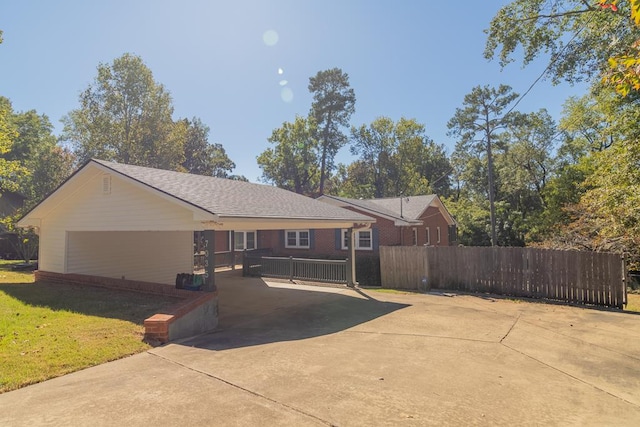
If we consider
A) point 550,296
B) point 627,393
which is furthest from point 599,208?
point 627,393

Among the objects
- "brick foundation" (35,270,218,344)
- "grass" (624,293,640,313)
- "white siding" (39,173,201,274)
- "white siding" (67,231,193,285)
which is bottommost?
"grass" (624,293,640,313)

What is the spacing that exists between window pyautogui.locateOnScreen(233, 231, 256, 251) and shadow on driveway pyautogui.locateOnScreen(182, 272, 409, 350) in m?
9.19

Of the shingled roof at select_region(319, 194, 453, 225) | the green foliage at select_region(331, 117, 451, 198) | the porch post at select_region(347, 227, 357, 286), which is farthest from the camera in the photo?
the green foliage at select_region(331, 117, 451, 198)

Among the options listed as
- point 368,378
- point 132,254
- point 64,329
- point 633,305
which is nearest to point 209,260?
point 64,329

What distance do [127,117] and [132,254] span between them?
24428 mm

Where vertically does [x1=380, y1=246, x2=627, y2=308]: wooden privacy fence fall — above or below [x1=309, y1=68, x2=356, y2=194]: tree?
below

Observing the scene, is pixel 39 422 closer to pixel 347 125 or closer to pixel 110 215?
pixel 110 215

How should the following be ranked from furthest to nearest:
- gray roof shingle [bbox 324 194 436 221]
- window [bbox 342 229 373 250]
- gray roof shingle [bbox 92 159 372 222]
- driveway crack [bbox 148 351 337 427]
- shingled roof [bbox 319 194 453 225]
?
gray roof shingle [bbox 324 194 436 221]
window [bbox 342 229 373 250]
shingled roof [bbox 319 194 453 225]
gray roof shingle [bbox 92 159 372 222]
driveway crack [bbox 148 351 337 427]

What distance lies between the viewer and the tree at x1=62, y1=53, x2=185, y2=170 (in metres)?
32.2

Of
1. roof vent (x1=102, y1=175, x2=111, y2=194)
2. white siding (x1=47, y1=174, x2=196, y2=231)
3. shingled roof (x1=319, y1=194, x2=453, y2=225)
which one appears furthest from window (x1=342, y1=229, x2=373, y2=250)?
roof vent (x1=102, y1=175, x2=111, y2=194)

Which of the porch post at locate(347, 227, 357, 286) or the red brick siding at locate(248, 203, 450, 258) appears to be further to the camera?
the red brick siding at locate(248, 203, 450, 258)

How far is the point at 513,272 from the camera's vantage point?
1176cm

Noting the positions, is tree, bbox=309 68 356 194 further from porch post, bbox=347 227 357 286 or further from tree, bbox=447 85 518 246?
porch post, bbox=347 227 357 286

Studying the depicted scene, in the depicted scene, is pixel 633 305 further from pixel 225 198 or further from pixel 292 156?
pixel 292 156
